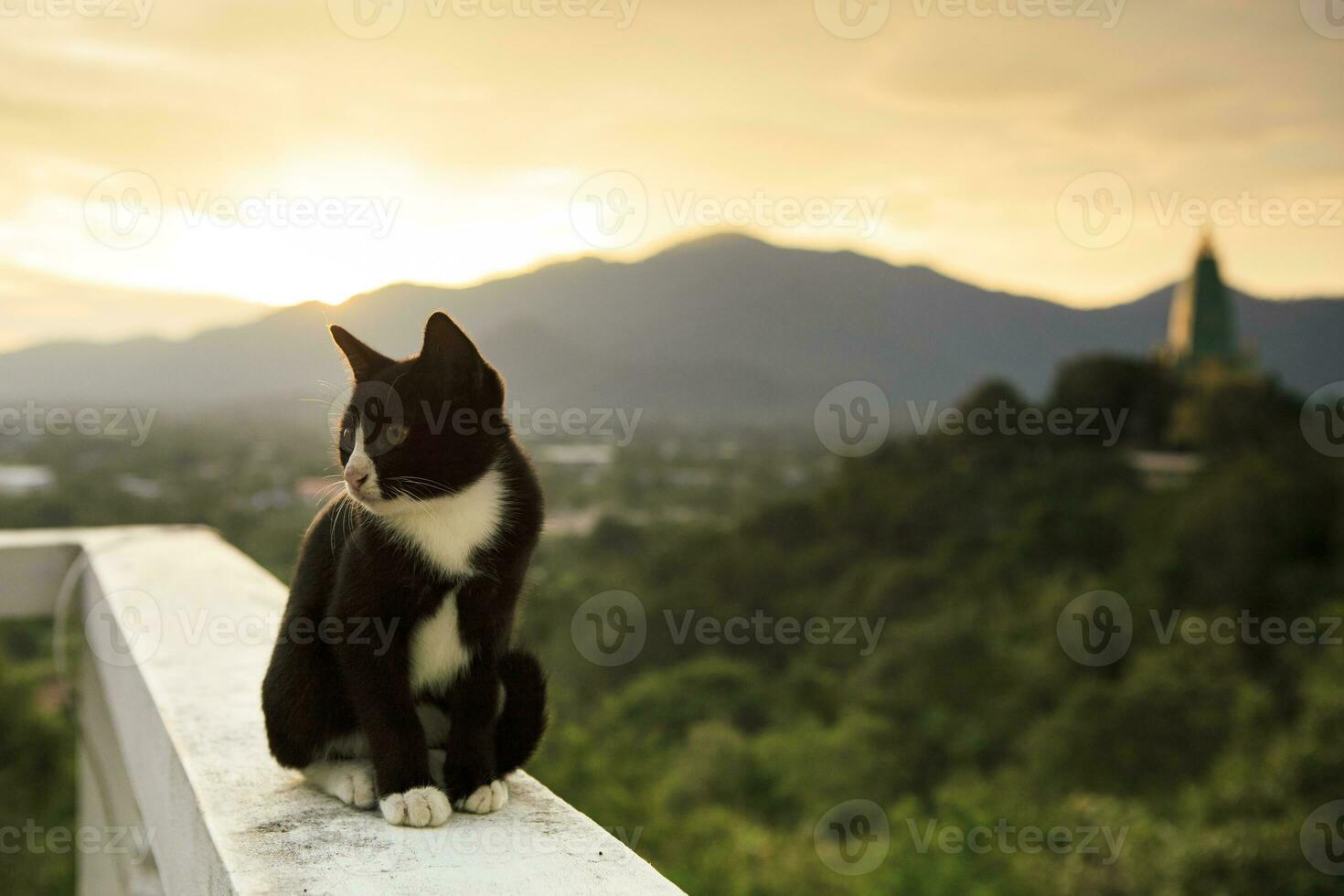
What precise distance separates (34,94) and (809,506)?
78.0ft

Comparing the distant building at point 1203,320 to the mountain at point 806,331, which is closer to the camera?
the mountain at point 806,331

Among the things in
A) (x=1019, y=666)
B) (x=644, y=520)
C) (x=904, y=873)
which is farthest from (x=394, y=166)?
(x=644, y=520)

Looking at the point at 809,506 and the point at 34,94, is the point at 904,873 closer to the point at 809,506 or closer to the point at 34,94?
the point at 34,94

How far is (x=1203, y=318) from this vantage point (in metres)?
27.3

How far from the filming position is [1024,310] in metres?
32.8
